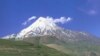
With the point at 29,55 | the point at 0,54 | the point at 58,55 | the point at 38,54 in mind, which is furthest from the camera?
the point at 58,55

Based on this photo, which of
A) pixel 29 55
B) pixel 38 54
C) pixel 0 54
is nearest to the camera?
pixel 0 54

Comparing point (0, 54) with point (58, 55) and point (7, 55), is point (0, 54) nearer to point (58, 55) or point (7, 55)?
point (7, 55)

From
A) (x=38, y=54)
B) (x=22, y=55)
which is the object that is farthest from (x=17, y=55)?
(x=38, y=54)

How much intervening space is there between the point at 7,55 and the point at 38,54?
27.7 metres

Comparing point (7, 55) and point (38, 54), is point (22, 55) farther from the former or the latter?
point (38, 54)

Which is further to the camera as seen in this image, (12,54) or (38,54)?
(38,54)

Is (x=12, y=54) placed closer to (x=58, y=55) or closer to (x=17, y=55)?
(x=17, y=55)

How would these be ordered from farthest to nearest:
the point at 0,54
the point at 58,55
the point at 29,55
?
1. the point at 58,55
2. the point at 29,55
3. the point at 0,54

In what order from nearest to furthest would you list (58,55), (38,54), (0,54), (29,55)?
(0,54) → (29,55) → (38,54) → (58,55)

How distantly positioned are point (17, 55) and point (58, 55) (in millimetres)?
46618

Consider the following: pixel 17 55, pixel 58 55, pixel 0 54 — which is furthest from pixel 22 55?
pixel 58 55

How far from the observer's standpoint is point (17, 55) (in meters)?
157

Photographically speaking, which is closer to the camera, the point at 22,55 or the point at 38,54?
the point at 22,55

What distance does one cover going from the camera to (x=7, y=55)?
153625 millimetres
